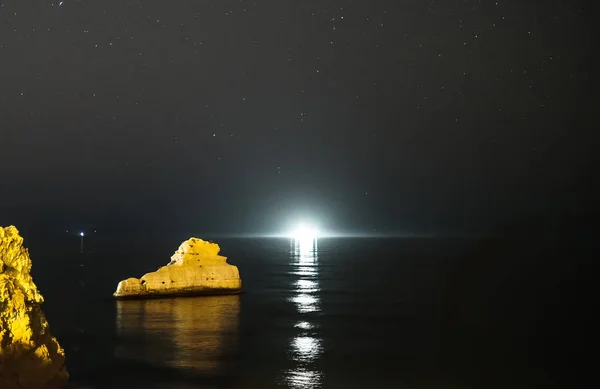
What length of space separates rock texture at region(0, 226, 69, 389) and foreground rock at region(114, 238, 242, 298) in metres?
40.4

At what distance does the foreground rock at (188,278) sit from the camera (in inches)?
2515

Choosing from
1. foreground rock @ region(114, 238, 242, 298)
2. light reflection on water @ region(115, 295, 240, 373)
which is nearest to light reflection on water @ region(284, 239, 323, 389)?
light reflection on water @ region(115, 295, 240, 373)

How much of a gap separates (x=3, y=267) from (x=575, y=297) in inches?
2590

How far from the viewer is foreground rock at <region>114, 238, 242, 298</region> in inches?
2515

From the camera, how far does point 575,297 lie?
71.7 meters

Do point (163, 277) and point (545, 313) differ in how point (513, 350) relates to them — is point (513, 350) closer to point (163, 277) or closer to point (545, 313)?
point (545, 313)

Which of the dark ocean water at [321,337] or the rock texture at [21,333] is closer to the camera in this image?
the rock texture at [21,333]

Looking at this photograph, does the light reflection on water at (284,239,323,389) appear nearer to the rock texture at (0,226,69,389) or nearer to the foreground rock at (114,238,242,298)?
the foreground rock at (114,238,242,298)

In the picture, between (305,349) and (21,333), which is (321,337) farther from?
(21,333)

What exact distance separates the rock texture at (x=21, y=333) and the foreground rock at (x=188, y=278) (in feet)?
133

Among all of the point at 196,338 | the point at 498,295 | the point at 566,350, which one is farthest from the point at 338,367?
the point at 498,295

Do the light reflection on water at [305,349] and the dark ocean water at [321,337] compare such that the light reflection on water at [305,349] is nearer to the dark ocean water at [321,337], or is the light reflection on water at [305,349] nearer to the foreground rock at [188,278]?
the dark ocean water at [321,337]

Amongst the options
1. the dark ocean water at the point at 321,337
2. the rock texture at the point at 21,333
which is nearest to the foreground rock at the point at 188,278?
the dark ocean water at the point at 321,337

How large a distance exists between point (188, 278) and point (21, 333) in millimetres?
44525
